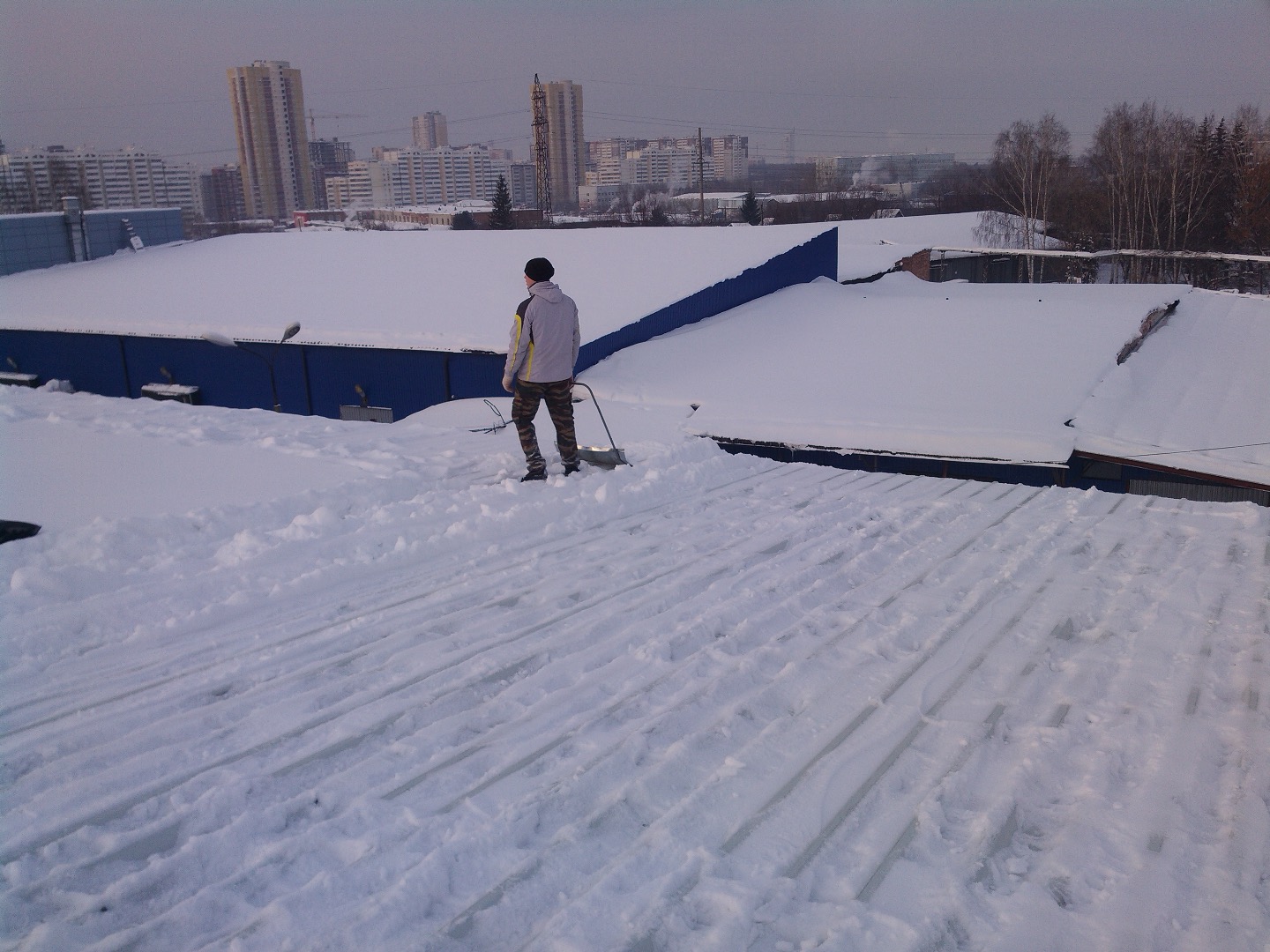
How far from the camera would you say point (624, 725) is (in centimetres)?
354

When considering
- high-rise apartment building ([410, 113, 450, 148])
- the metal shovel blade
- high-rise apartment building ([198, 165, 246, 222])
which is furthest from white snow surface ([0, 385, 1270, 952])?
high-rise apartment building ([410, 113, 450, 148])

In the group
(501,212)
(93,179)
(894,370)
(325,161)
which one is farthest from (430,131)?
(894,370)

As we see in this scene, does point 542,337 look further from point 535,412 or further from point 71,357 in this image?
point 71,357

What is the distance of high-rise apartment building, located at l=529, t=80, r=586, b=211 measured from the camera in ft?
363

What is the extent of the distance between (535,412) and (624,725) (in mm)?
3962

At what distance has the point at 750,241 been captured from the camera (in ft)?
69.1

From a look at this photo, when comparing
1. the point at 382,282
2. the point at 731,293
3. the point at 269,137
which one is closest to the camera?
the point at 731,293

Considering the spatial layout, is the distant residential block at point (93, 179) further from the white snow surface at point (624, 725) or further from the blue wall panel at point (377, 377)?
the white snow surface at point (624, 725)

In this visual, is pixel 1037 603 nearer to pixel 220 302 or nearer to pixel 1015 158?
pixel 220 302

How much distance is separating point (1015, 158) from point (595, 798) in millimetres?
52220

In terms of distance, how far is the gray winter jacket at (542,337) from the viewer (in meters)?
6.86

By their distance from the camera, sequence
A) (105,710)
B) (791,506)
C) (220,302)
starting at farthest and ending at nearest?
(220,302)
(791,506)
(105,710)

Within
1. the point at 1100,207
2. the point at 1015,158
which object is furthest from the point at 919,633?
the point at 1015,158

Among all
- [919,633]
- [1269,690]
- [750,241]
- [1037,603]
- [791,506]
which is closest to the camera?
[1269,690]
